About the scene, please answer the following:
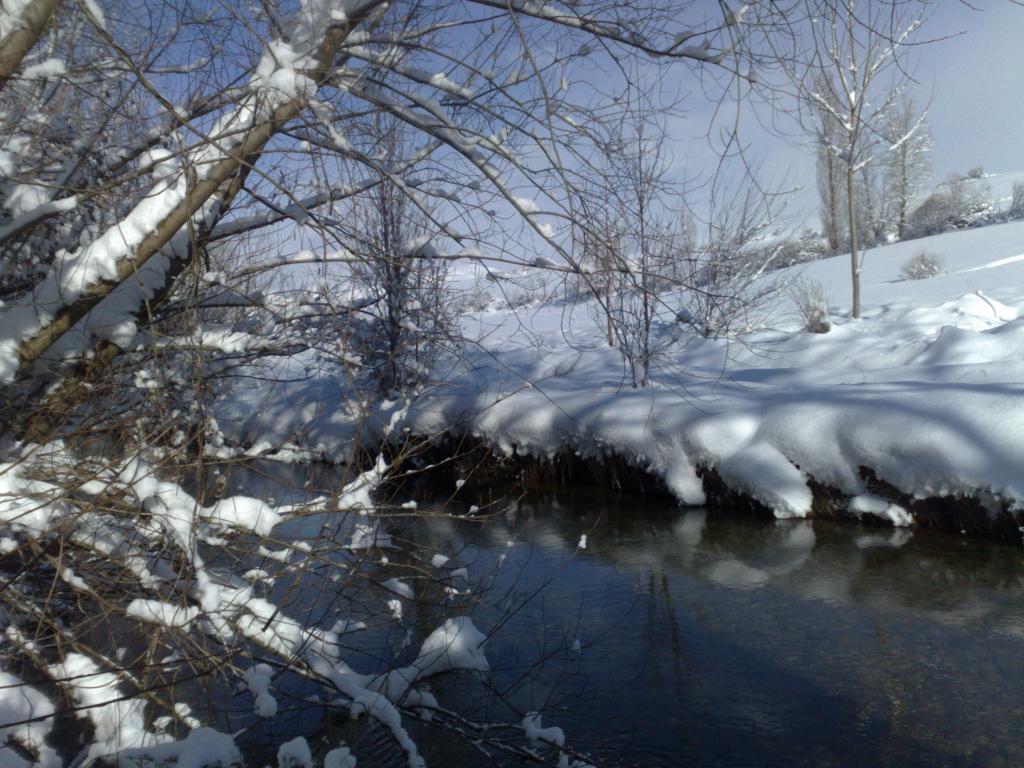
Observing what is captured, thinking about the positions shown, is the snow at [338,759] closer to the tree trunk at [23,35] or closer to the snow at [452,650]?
the snow at [452,650]

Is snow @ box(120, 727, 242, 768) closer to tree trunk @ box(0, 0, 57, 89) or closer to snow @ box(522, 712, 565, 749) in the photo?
snow @ box(522, 712, 565, 749)

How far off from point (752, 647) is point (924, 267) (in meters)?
19.0

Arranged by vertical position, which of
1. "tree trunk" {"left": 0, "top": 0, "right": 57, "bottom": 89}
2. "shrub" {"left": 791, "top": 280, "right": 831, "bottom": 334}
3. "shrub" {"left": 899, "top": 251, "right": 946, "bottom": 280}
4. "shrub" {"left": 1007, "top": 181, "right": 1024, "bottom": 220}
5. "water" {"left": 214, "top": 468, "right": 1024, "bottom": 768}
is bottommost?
"water" {"left": 214, "top": 468, "right": 1024, "bottom": 768}

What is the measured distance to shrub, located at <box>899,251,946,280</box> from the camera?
67.2 feet

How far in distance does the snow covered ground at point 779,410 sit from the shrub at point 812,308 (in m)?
0.36

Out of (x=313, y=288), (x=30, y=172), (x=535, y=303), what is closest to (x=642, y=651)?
(x=535, y=303)

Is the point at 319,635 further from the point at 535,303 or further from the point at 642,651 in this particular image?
the point at 642,651

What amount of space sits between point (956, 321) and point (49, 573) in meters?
14.7

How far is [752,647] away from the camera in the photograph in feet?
16.1

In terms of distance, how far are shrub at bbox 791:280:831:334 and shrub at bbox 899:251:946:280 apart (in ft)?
22.8

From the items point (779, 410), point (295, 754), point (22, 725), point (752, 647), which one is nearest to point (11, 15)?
point (22, 725)

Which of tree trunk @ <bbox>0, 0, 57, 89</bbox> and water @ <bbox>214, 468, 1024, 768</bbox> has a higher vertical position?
tree trunk @ <bbox>0, 0, 57, 89</bbox>

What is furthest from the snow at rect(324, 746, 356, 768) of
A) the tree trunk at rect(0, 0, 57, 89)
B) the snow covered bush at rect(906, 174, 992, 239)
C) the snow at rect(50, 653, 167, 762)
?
the snow covered bush at rect(906, 174, 992, 239)

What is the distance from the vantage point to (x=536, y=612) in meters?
5.48
